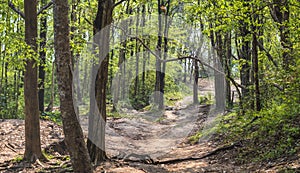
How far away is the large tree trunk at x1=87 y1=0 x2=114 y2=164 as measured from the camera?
912cm

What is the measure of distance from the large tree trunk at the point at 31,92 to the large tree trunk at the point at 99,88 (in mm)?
1836

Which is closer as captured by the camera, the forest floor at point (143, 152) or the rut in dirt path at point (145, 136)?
the forest floor at point (143, 152)

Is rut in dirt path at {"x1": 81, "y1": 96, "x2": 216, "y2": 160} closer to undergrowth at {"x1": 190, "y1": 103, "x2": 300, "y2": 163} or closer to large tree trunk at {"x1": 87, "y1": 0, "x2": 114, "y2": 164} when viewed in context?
large tree trunk at {"x1": 87, "y1": 0, "x2": 114, "y2": 164}

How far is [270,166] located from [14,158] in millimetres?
7293

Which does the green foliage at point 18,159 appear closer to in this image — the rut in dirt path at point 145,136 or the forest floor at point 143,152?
the forest floor at point 143,152

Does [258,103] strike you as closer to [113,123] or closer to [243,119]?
[243,119]

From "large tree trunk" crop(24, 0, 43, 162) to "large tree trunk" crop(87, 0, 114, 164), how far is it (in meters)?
1.84

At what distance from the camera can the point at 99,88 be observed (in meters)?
9.10

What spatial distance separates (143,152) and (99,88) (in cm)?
441

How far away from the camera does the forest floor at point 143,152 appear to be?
9.03 metres

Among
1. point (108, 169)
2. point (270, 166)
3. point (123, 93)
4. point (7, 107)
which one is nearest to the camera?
point (270, 166)

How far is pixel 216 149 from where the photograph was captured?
10852 millimetres

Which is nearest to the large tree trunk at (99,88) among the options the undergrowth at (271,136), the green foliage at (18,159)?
the green foliage at (18,159)

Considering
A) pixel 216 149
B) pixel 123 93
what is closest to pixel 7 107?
pixel 216 149
